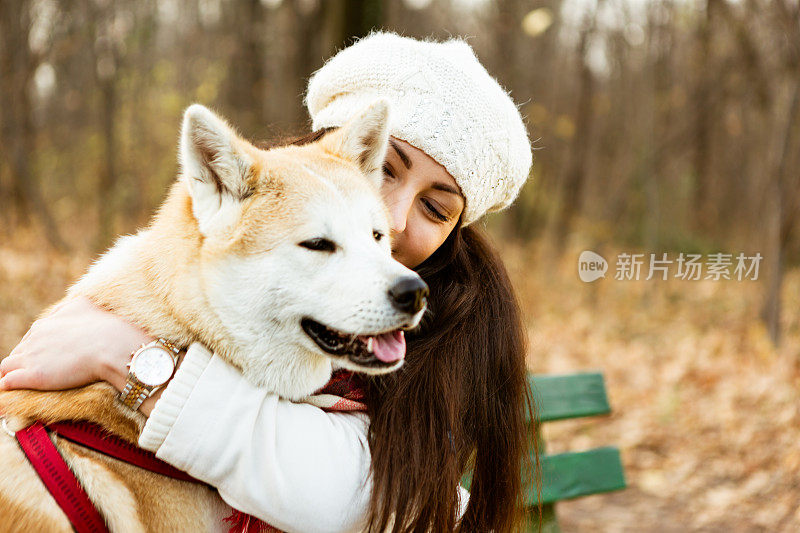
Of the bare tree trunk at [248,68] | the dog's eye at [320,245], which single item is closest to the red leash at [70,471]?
the dog's eye at [320,245]

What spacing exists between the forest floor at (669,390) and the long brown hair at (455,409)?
56 centimetres

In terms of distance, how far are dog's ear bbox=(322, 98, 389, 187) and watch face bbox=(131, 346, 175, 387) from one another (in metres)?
0.80

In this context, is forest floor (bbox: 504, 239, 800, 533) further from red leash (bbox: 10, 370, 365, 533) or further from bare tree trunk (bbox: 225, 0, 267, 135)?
bare tree trunk (bbox: 225, 0, 267, 135)

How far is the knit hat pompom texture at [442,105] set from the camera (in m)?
2.21

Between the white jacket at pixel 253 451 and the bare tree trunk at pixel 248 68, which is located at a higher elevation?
the white jacket at pixel 253 451

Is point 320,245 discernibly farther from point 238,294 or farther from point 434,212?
point 434,212

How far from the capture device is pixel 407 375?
2.05 metres

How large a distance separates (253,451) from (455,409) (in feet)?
2.08

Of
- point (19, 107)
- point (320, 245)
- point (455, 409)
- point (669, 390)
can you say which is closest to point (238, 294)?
point (320, 245)

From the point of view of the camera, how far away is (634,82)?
42.3ft

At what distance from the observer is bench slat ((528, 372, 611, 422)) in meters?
2.90

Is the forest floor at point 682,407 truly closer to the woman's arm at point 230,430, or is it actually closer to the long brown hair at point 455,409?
the long brown hair at point 455,409

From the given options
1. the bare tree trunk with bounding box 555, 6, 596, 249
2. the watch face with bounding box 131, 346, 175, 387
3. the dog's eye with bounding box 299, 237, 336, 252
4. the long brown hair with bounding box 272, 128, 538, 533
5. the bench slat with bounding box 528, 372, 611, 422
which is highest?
the dog's eye with bounding box 299, 237, 336, 252

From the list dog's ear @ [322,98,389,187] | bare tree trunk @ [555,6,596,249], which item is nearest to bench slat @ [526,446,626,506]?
dog's ear @ [322,98,389,187]
